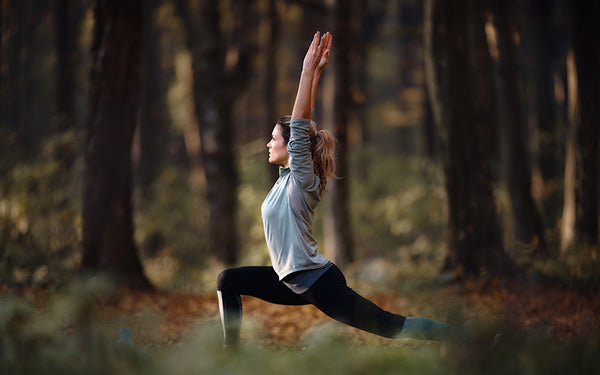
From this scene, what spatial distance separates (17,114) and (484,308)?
11.4 metres

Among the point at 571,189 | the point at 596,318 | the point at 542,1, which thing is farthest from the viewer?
the point at 542,1

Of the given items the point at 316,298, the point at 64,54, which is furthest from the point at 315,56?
the point at 64,54

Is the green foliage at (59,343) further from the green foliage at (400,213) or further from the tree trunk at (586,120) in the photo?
the tree trunk at (586,120)

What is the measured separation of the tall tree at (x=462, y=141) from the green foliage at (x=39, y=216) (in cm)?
573

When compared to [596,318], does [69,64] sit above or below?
above

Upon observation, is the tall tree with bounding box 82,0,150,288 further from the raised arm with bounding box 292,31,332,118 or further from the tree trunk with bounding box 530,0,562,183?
the tree trunk with bounding box 530,0,562,183

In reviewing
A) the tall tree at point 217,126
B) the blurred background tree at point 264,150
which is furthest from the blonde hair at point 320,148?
the tall tree at point 217,126

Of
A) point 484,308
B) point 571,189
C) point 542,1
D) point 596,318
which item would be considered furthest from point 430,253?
point 596,318

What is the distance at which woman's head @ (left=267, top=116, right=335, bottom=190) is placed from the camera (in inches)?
171

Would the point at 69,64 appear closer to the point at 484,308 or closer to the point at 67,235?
the point at 67,235

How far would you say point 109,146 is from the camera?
8484mm

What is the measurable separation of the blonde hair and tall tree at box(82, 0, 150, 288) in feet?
15.9

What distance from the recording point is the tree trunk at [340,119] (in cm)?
1204

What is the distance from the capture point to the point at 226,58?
13.8m
